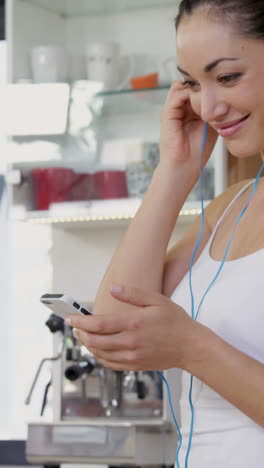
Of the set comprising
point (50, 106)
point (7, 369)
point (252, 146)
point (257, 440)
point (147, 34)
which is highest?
point (147, 34)

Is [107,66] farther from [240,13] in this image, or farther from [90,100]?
[240,13]

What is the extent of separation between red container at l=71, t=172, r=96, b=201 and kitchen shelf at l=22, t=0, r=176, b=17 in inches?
20.0

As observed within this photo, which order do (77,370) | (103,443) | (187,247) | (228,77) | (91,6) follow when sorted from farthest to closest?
(91,6)
(77,370)
(103,443)
(187,247)
(228,77)

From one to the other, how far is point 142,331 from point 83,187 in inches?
69.2

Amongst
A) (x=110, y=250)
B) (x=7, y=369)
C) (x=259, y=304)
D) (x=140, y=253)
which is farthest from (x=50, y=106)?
(x=259, y=304)

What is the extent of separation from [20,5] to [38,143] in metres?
0.42

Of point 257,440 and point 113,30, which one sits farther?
point 113,30

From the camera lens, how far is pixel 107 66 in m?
2.72

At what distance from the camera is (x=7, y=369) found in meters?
3.36

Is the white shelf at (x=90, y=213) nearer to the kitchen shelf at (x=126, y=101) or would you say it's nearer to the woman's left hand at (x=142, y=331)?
the kitchen shelf at (x=126, y=101)

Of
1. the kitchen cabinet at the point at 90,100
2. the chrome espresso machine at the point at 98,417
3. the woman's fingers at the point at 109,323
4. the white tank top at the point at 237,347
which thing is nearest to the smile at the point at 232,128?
the white tank top at the point at 237,347

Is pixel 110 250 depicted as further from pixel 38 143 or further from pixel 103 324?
pixel 103 324

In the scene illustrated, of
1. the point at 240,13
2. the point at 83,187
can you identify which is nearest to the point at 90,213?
the point at 83,187

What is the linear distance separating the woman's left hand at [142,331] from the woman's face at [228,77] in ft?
0.77
